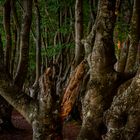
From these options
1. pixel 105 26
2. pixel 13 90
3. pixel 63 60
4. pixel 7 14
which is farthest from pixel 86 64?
pixel 63 60

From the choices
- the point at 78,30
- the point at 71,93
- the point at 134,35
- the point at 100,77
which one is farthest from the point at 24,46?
the point at 100,77

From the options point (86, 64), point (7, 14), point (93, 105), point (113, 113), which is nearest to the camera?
point (113, 113)

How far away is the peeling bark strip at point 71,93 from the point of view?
25.6 feet

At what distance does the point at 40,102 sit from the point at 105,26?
198 centimetres

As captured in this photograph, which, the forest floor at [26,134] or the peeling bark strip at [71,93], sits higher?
the peeling bark strip at [71,93]

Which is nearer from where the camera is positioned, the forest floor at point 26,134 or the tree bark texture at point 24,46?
the forest floor at point 26,134

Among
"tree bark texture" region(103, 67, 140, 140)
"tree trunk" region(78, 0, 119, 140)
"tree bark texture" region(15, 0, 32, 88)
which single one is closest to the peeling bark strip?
"tree trunk" region(78, 0, 119, 140)

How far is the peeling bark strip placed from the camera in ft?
25.6

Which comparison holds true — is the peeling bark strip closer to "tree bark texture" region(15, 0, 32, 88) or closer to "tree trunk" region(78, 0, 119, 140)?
"tree trunk" region(78, 0, 119, 140)

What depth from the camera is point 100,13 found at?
25.6 feet

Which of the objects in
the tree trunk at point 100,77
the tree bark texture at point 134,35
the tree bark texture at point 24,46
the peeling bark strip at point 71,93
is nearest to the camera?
the tree trunk at point 100,77

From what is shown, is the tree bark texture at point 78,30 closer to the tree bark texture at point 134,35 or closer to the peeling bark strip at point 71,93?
the tree bark texture at point 134,35

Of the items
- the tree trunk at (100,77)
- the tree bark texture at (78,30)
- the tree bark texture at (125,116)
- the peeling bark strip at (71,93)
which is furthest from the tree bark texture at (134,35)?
the tree bark texture at (125,116)

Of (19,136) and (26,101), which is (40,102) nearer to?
(26,101)
